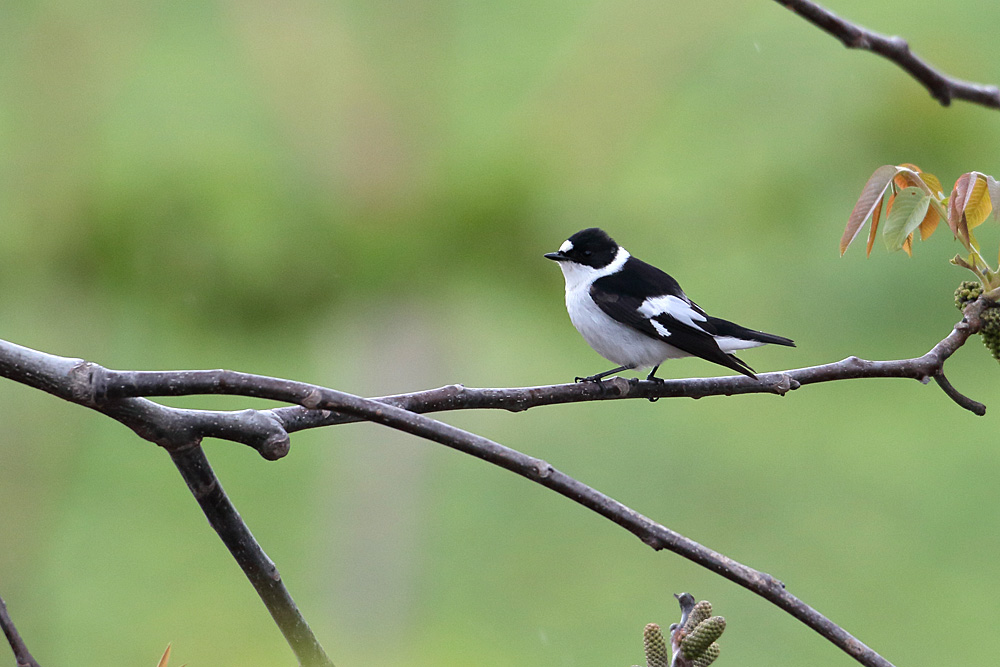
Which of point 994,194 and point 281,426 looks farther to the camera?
point 994,194

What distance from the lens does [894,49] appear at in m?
0.33

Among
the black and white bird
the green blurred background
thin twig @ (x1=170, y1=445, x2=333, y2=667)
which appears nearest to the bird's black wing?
the black and white bird

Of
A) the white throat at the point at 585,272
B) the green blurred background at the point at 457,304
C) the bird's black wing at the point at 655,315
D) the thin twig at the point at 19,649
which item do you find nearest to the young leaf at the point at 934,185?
the bird's black wing at the point at 655,315

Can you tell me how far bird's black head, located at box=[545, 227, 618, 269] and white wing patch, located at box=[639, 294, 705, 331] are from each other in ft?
0.26

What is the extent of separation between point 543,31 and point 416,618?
1210 mm

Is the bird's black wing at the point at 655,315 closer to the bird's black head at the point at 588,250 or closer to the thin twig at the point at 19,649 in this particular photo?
the bird's black head at the point at 588,250

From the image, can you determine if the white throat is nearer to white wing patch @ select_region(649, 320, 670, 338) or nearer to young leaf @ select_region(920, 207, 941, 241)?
white wing patch @ select_region(649, 320, 670, 338)

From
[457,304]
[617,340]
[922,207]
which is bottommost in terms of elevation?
[457,304]

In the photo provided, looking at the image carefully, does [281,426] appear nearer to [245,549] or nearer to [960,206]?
[245,549]

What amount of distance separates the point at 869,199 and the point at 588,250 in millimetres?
293

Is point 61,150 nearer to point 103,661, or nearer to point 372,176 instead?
point 372,176

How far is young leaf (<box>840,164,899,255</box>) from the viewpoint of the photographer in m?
0.44

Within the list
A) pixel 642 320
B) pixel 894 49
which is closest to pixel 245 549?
pixel 894 49

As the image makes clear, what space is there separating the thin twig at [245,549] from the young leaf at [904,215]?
0.31m
